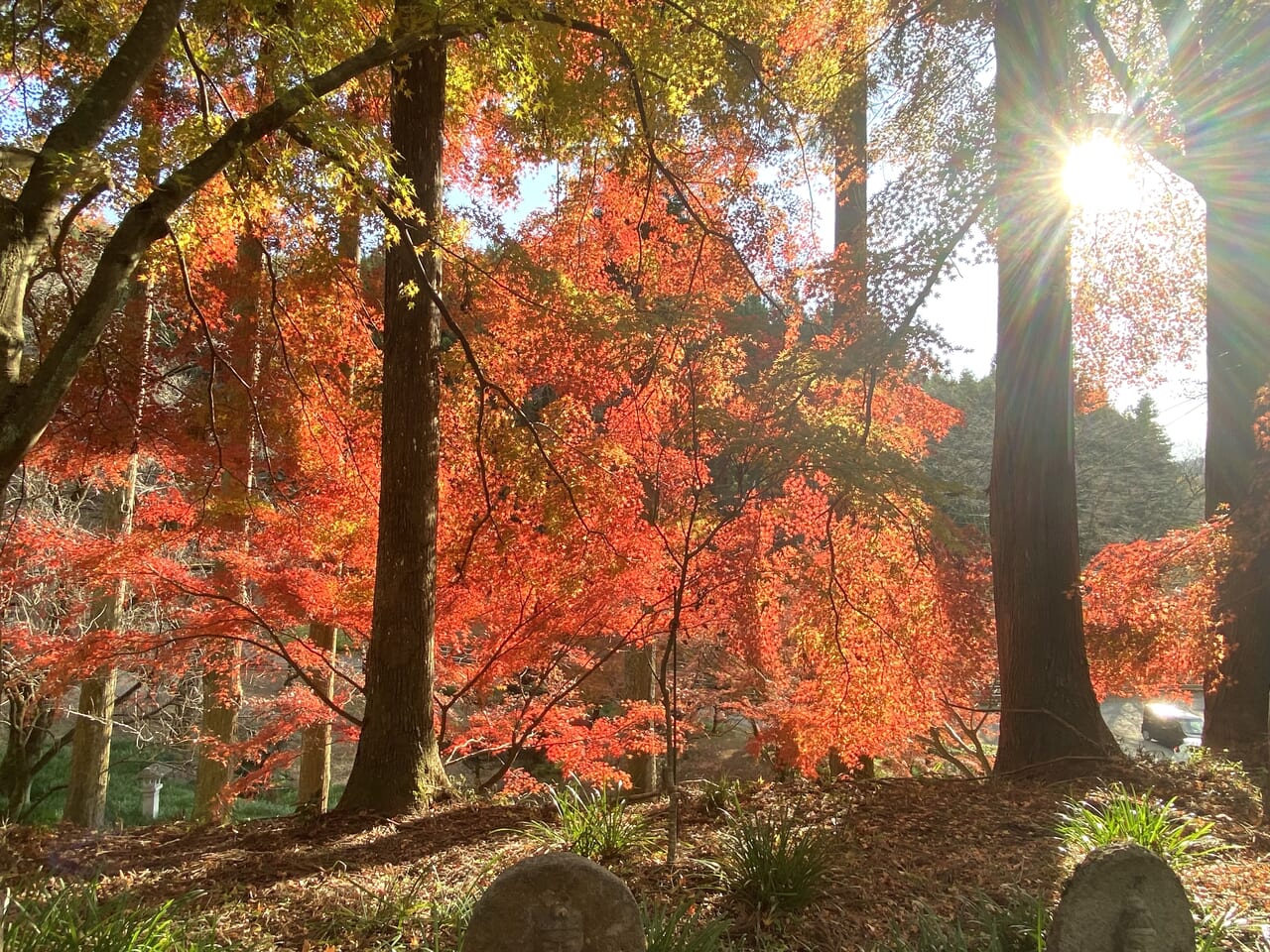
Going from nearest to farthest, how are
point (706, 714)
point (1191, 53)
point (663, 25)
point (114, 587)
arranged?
1. point (663, 25)
2. point (1191, 53)
3. point (114, 587)
4. point (706, 714)

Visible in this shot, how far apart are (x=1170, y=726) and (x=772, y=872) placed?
18.8 metres

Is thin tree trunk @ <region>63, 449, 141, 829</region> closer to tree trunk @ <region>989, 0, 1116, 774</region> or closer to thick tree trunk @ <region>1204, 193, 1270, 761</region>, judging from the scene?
tree trunk @ <region>989, 0, 1116, 774</region>

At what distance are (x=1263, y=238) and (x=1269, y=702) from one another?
15.3 feet

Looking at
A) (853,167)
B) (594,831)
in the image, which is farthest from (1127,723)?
(594,831)

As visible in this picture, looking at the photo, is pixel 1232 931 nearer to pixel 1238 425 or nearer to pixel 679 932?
pixel 679 932

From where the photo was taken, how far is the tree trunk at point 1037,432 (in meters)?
6.29

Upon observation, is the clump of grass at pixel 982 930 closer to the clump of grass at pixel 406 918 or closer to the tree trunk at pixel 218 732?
the clump of grass at pixel 406 918

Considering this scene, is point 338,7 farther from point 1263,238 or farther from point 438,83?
point 1263,238

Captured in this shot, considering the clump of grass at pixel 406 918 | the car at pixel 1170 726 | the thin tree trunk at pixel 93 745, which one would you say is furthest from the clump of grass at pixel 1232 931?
the car at pixel 1170 726

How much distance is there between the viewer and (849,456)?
235 inches

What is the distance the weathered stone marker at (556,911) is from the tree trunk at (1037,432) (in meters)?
4.90

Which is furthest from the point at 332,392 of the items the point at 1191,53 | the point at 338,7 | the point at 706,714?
the point at 706,714

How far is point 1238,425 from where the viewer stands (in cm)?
817

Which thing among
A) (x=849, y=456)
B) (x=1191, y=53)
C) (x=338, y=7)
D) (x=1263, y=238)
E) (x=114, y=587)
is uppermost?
(x=1191, y=53)
